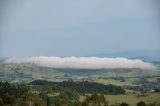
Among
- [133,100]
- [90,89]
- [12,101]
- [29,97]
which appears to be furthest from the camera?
[90,89]

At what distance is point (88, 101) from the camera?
10531cm

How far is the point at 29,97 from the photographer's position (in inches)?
4109

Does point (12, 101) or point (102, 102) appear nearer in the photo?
point (102, 102)

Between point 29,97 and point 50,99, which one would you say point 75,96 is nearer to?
point 50,99

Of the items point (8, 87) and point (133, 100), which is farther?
point (8, 87)

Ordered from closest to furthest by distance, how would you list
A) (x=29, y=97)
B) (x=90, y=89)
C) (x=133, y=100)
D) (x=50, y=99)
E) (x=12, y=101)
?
(x=29, y=97), (x=12, y=101), (x=50, y=99), (x=133, y=100), (x=90, y=89)

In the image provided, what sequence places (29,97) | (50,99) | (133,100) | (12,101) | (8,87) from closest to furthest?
(29,97) < (12,101) < (50,99) < (133,100) < (8,87)

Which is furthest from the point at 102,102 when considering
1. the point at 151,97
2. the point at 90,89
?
the point at 90,89

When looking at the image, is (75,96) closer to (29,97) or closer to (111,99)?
(111,99)

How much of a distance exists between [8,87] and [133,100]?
41.2 m

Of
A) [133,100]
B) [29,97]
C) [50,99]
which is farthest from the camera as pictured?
[133,100]

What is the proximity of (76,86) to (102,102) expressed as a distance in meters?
79.5

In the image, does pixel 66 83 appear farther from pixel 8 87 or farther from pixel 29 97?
pixel 29 97

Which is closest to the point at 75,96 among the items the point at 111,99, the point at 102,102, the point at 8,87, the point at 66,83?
the point at 111,99
